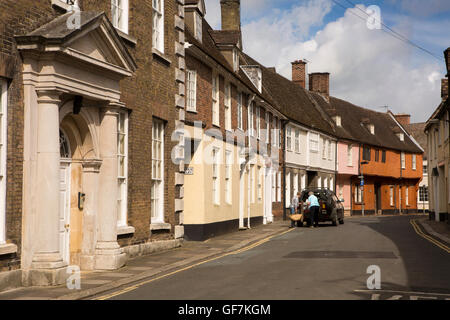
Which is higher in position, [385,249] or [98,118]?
[98,118]

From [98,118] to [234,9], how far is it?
75.7 ft

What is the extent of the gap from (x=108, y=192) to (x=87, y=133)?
4.39 ft

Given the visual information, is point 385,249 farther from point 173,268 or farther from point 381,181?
point 381,181

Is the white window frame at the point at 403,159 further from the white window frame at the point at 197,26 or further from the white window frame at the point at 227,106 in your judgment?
the white window frame at the point at 197,26

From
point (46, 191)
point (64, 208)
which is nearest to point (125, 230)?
point (64, 208)

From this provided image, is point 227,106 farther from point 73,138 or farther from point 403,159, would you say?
point 403,159

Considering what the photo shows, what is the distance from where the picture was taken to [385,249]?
57.3 feet

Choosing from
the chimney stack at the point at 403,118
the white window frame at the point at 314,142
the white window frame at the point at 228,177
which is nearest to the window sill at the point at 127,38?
the white window frame at the point at 228,177

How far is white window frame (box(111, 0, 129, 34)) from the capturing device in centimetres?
1456

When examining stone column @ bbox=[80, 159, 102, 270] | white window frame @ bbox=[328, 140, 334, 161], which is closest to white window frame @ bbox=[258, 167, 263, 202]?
white window frame @ bbox=[328, 140, 334, 161]

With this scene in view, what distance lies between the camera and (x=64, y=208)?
41.8ft
